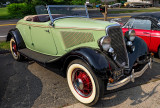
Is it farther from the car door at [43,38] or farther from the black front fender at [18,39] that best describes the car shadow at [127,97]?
the black front fender at [18,39]

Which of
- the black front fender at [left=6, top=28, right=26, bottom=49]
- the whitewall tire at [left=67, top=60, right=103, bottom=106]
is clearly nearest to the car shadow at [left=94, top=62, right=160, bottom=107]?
the whitewall tire at [left=67, top=60, right=103, bottom=106]

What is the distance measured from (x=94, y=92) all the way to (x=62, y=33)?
4.83 feet

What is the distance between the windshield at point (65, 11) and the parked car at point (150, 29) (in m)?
1.64

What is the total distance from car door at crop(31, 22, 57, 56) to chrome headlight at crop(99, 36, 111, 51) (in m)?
1.32

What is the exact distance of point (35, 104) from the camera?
2615mm

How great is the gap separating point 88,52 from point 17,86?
5.92 ft

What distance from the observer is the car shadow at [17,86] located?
270 cm

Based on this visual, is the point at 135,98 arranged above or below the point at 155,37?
below

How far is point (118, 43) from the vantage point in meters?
2.86

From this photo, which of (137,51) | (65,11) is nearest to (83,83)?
(137,51)

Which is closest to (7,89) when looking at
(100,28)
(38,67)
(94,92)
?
(38,67)

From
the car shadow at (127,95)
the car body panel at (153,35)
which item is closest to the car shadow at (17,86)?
the car shadow at (127,95)

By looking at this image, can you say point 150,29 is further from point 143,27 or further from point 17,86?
point 17,86

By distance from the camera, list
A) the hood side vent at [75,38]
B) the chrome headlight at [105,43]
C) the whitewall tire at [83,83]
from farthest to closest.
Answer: the hood side vent at [75,38], the chrome headlight at [105,43], the whitewall tire at [83,83]
